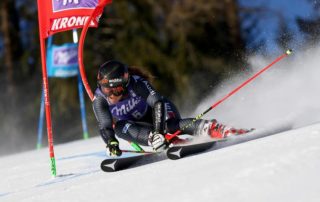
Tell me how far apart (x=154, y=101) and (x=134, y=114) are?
520 mm

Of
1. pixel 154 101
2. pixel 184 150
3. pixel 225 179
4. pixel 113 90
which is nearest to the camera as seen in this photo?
pixel 225 179

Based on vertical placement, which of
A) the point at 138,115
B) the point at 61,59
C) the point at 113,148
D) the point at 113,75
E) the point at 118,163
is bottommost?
the point at 118,163

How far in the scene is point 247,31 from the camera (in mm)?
18219

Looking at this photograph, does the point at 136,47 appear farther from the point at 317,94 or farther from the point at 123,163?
the point at 123,163

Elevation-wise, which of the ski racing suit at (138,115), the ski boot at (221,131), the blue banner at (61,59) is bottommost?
the ski boot at (221,131)

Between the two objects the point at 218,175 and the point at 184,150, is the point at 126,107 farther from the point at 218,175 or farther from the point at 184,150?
the point at 218,175

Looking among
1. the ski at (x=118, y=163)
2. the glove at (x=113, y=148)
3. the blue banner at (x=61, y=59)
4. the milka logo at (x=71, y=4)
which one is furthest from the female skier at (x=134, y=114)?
the blue banner at (x=61, y=59)

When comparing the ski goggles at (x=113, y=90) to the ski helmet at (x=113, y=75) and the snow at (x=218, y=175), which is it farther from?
the snow at (x=218, y=175)

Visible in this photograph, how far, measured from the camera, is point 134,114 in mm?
6262

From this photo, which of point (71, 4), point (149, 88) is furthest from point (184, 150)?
point (71, 4)

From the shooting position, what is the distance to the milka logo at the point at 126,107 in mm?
6137

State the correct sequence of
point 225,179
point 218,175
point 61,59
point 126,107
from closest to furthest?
point 225,179, point 218,175, point 126,107, point 61,59

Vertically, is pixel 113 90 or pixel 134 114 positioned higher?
pixel 113 90

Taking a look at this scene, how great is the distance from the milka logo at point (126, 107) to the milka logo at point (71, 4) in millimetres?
1299
